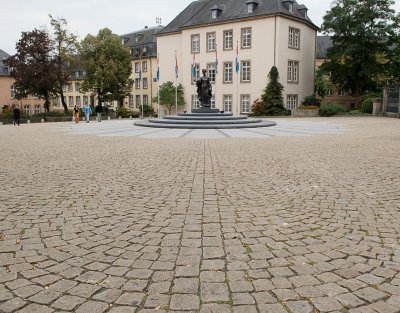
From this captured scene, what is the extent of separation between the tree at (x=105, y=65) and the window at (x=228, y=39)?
51.0 feet

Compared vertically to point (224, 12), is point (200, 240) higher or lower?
lower

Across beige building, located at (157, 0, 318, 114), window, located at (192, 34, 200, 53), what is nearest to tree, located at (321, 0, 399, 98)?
beige building, located at (157, 0, 318, 114)

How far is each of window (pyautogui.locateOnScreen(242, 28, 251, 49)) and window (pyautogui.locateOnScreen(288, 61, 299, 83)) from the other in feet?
17.2

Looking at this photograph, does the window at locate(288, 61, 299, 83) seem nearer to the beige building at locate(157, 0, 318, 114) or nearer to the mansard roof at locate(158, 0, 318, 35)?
the beige building at locate(157, 0, 318, 114)

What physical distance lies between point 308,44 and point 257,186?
138ft

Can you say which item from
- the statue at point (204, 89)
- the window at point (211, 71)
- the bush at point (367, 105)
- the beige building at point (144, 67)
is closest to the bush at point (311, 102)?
the bush at point (367, 105)

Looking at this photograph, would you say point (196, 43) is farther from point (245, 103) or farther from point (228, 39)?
point (245, 103)

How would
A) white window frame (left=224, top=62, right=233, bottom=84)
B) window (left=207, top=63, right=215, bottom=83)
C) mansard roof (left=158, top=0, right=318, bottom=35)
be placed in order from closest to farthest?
mansard roof (left=158, top=0, right=318, bottom=35) < white window frame (left=224, top=62, right=233, bottom=84) < window (left=207, top=63, right=215, bottom=83)

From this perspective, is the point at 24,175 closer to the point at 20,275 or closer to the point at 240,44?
the point at 20,275

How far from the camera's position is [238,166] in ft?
28.8

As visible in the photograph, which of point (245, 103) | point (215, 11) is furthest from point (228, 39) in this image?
point (245, 103)

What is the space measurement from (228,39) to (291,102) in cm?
1055

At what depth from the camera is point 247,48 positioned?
4188 centimetres

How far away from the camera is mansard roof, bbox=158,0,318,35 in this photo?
40.7 m
